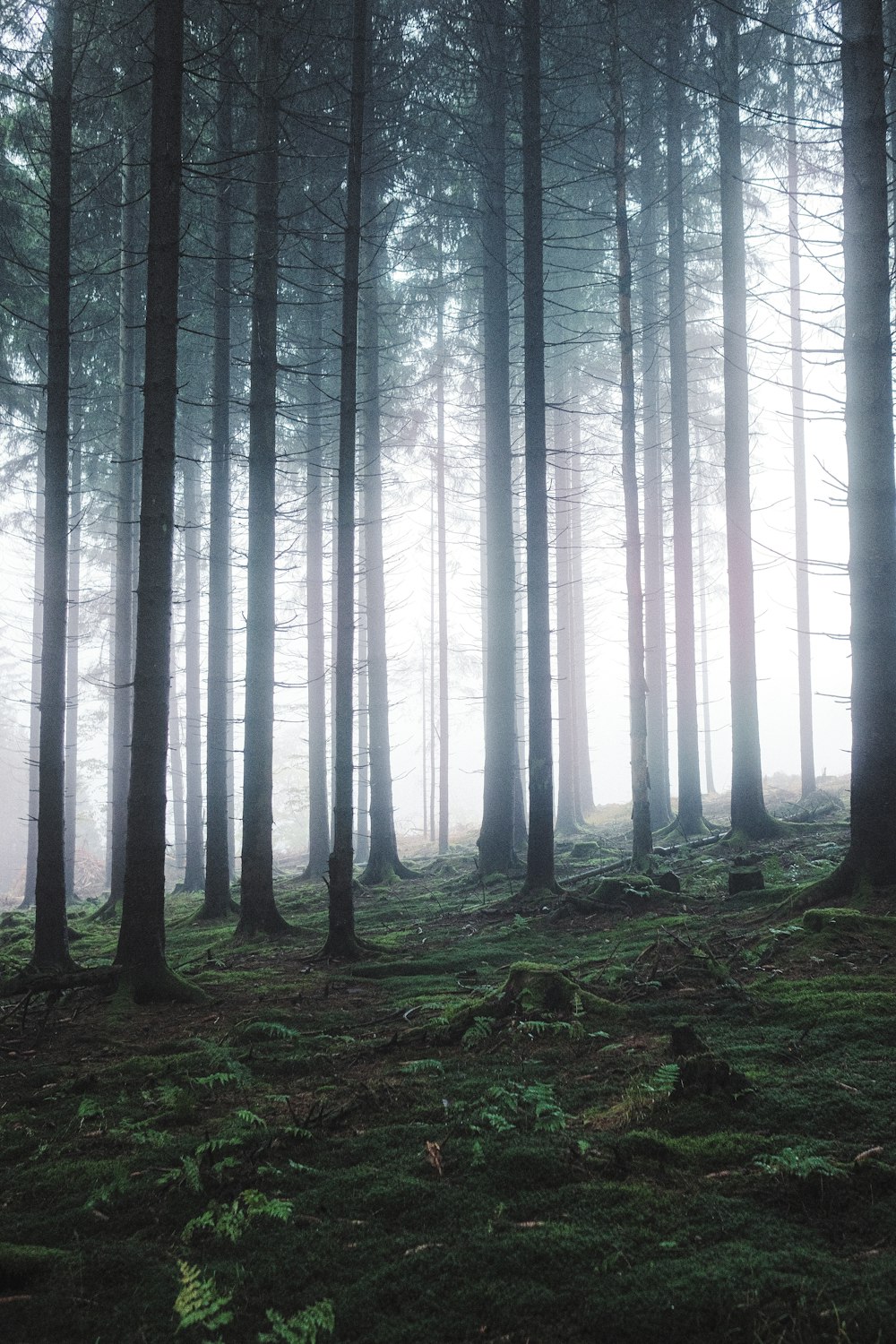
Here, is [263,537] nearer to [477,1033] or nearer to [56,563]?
[56,563]

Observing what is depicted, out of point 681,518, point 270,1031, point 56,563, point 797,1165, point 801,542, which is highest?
point 801,542

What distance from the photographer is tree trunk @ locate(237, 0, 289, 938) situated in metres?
10.1

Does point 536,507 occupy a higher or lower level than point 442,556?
lower

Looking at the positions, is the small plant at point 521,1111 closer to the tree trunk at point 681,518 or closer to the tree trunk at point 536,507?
the tree trunk at point 536,507

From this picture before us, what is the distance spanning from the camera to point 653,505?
19.8 meters

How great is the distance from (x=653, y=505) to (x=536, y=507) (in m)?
10.0

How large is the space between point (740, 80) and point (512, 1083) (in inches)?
695

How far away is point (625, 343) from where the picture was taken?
12344 millimetres

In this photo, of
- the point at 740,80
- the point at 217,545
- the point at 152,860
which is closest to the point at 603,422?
the point at 740,80

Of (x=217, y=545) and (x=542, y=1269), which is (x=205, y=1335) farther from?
(x=217, y=545)

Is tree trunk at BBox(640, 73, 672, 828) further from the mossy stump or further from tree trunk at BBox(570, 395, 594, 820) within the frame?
the mossy stump

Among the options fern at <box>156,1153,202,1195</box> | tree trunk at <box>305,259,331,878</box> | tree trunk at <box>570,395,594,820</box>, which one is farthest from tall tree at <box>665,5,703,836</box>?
fern at <box>156,1153,202,1195</box>

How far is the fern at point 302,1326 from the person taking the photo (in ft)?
7.24

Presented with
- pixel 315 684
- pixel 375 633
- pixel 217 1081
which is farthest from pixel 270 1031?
pixel 315 684
